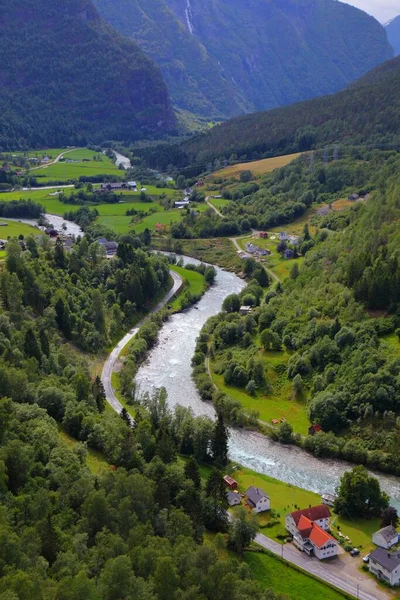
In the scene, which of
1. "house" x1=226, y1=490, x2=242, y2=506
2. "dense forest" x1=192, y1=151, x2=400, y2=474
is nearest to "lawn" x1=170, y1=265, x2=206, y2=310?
"dense forest" x1=192, y1=151, x2=400, y2=474

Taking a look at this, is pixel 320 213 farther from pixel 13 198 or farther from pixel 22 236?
pixel 13 198

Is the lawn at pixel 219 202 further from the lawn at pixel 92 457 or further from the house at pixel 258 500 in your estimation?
the house at pixel 258 500

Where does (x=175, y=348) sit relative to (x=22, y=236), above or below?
below

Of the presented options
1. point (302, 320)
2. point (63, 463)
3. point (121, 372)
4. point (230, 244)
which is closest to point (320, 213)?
point (230, 244)

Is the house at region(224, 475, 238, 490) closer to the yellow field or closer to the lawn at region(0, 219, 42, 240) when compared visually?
the lawn at region(0, 219, 42, 240)

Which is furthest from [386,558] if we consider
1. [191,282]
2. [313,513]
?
[191,282]

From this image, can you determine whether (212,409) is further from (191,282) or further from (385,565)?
(191,282)
